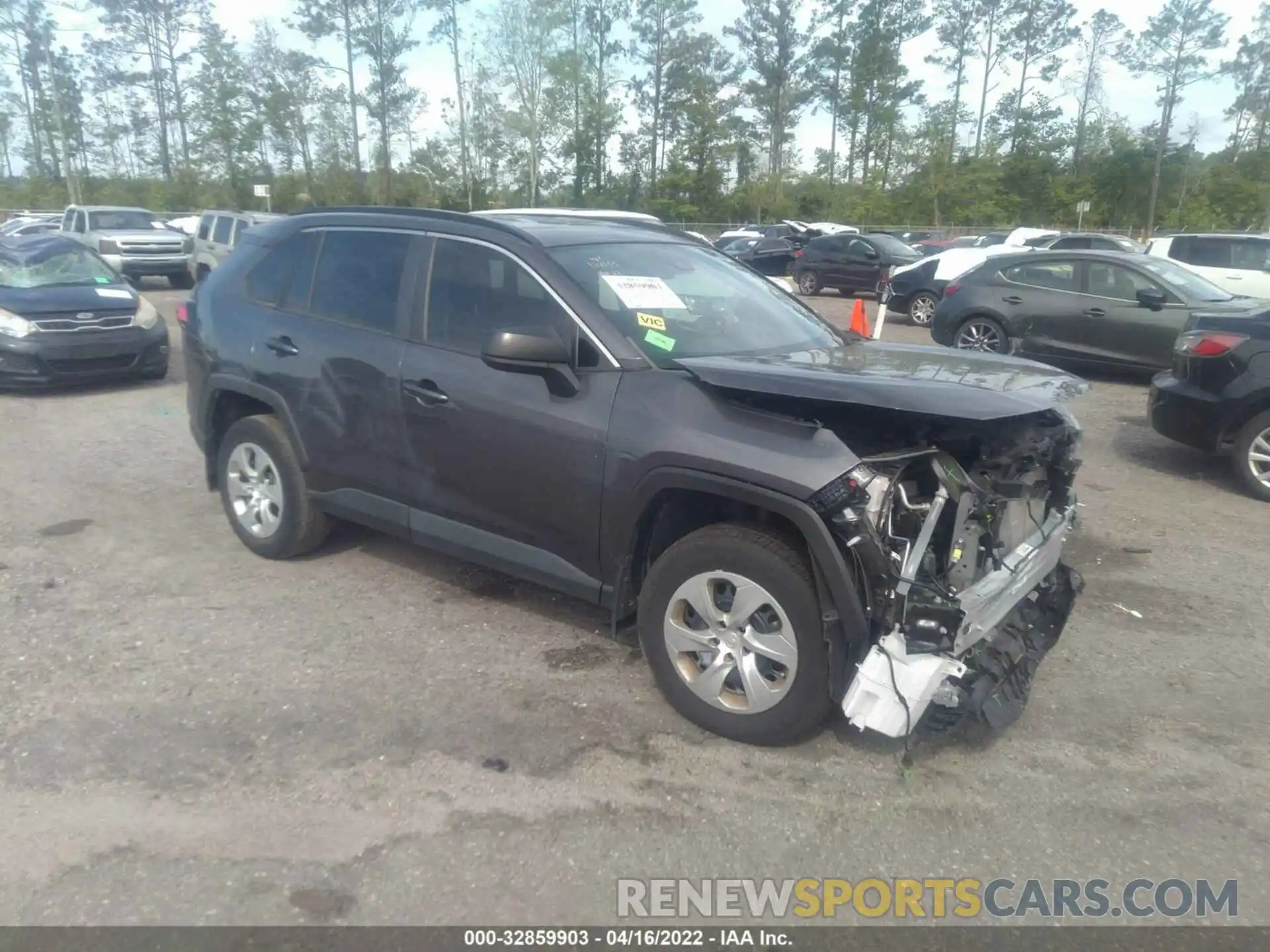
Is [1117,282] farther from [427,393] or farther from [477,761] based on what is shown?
[477,761]

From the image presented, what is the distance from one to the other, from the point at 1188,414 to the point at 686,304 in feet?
15.3

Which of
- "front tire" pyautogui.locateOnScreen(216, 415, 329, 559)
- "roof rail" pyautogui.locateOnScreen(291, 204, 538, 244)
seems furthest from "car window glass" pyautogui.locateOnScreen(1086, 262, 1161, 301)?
"front tire" pyautogui.locateOnScreen(216, 415, 329, 559)

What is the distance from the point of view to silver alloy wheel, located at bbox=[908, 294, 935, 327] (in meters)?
17.3

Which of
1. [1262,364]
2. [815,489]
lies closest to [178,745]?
[815,489]

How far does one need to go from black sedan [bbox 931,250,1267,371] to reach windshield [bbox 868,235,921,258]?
1020 centimetres

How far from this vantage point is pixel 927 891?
9.80ft

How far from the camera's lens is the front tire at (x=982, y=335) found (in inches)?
472

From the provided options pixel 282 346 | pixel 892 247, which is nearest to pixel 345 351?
pixel 282 346

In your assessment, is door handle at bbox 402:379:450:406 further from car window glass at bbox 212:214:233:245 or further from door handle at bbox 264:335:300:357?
car window glass at bbox 212:214:233:245

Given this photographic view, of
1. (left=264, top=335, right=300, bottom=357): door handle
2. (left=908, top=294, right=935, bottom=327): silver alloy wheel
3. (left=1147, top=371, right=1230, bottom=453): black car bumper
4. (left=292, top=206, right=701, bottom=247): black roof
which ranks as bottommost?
(left=908, top=294, right=935, bottom=327): silver alloy wheel

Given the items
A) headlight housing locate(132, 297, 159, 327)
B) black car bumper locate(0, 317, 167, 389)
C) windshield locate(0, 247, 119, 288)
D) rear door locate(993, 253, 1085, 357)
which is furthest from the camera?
rear door locate(993, 253, 1085, 357)

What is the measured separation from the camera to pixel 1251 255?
585 inches

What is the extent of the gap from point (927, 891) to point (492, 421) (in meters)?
2.42

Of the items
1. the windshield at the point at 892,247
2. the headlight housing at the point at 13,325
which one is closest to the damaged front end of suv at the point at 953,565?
the headlight housing at the point at 13,325
